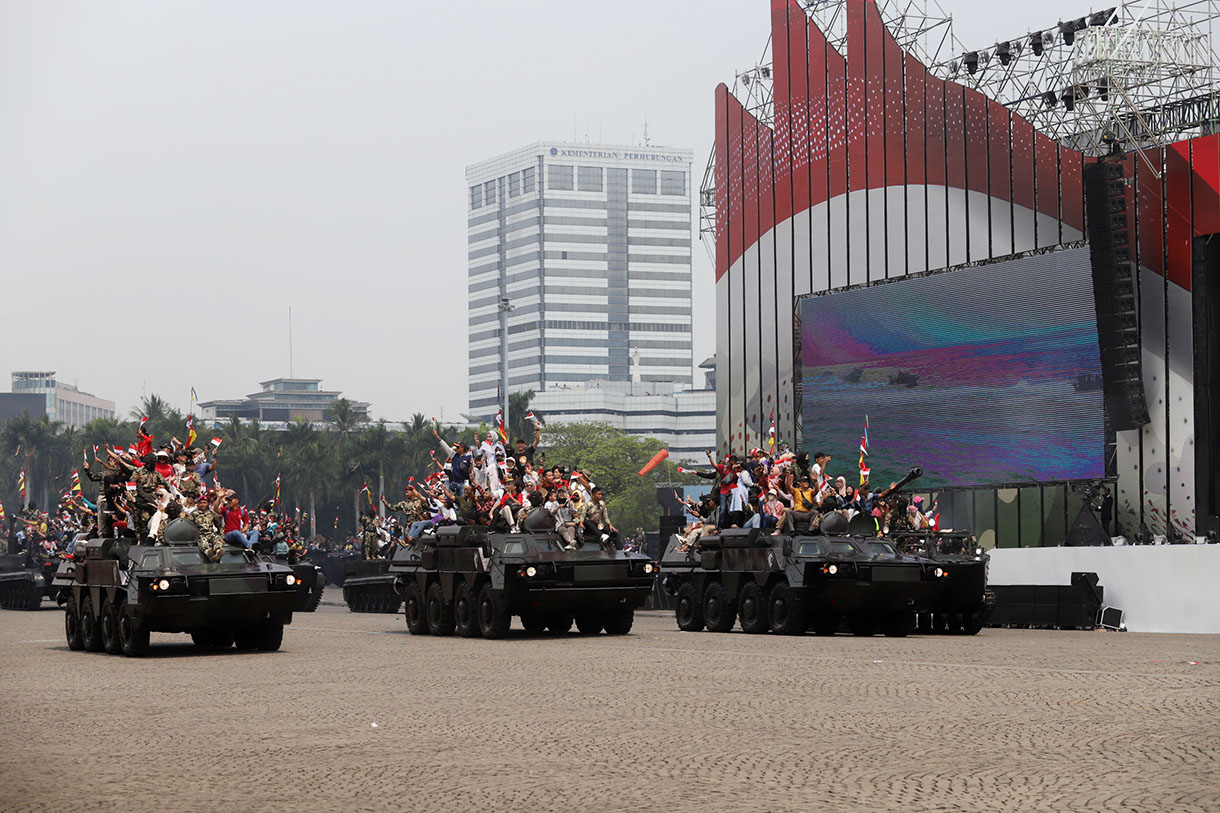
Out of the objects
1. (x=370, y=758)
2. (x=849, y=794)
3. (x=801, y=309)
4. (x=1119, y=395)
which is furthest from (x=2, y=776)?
(x=801, y=309)

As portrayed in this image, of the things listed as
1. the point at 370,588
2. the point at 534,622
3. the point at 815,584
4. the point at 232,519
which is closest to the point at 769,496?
the point at 815,584

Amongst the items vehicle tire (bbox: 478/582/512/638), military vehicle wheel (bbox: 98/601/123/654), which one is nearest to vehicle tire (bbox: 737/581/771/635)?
vehicle tire (bbox: 478/582/512/638)

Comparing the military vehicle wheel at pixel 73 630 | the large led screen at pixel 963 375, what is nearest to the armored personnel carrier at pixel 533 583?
the military vehicle wheel at pixel 73 630

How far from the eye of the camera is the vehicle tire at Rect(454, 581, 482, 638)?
2717 centimetres

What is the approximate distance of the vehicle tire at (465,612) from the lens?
27.2 m

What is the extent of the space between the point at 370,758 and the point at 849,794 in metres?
3.54

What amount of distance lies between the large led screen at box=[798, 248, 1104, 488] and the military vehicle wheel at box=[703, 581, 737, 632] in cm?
1474

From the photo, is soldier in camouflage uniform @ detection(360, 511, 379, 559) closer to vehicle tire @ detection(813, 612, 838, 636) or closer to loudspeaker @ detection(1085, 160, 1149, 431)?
loudspeaker @ detection(1085, 160, 1149, 431)

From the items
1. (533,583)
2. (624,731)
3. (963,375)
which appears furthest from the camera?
(963,375)

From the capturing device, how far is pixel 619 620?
26.9m

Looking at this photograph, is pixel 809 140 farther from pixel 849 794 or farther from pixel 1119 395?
pixel 849 794

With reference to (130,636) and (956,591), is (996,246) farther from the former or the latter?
(130,636)

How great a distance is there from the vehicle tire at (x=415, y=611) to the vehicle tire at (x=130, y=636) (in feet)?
21.5

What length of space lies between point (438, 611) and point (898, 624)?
761cm
